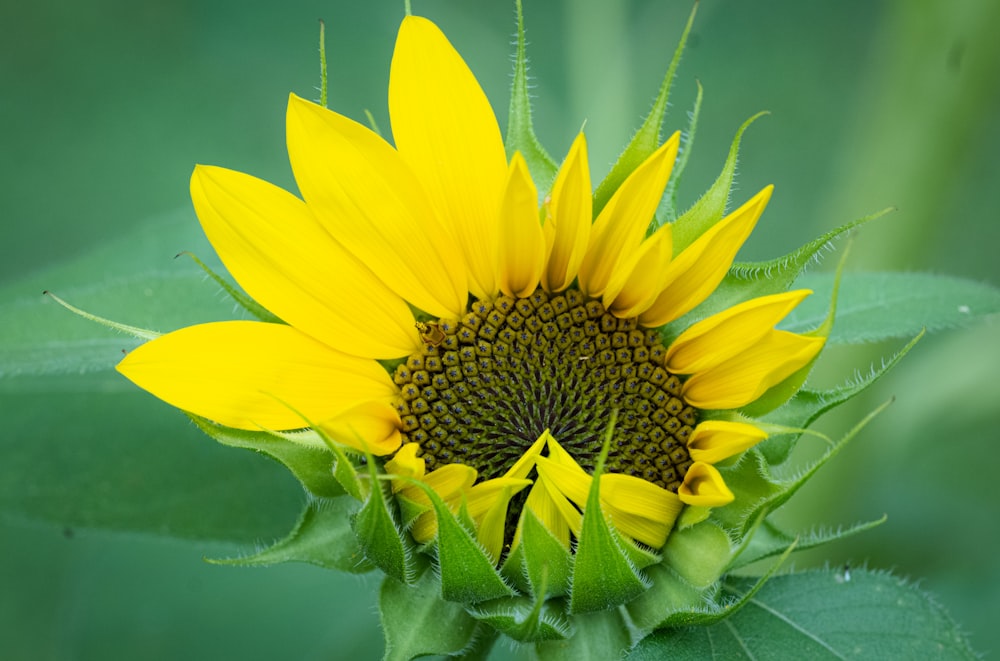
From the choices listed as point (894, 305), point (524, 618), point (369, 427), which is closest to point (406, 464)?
point (369, 427)

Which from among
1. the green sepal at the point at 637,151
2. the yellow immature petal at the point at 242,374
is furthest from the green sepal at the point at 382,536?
the green sepal at the point at 637,151

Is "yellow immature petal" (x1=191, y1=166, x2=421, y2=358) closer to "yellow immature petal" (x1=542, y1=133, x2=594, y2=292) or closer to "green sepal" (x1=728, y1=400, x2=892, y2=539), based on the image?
"yellow immature petal" (x1=542, y1=133, x2=594, y2=292)

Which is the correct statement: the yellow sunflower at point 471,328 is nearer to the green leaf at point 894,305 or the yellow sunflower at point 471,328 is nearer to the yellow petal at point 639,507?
the yellow petal at point 639,507

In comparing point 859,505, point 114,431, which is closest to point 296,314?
point 114,431

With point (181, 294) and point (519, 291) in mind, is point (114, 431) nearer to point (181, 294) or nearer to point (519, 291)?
point (181, 294)

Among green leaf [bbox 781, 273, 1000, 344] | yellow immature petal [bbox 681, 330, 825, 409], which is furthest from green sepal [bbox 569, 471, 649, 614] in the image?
green leaf [bbox 781, 273, 1000, 344]

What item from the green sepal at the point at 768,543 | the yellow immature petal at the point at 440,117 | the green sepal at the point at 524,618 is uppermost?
the yellow immature petal at the point at 440,117
